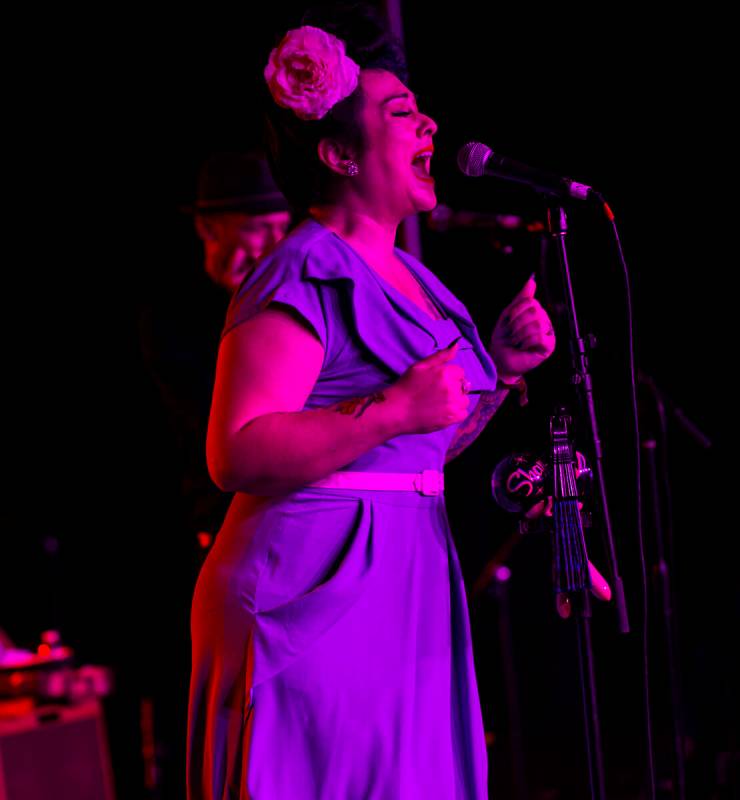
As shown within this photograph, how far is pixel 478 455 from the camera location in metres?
3.74

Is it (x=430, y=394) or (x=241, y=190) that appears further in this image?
(x=241, y=190)

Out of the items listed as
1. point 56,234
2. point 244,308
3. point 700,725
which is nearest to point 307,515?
point 244,308

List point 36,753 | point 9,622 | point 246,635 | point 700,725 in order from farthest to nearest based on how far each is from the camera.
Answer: point 9,622, point 700,725, point 36,753, point 246,635

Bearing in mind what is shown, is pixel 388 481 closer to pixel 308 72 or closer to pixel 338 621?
pixel 338 621

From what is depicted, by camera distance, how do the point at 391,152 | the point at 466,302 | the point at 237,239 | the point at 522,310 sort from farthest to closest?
the point at 466,302, the point at 237,239, the point at 522,310, the point at 391,152

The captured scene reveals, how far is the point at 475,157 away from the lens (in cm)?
168

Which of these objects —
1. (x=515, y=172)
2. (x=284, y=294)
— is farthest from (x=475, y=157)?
(x=284, y=294)

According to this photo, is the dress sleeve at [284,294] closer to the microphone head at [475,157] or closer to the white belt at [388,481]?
the white belt at [388,481]

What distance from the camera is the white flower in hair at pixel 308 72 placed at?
1661mm

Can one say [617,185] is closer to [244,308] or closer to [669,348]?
[669,348]

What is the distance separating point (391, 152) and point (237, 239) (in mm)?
1012

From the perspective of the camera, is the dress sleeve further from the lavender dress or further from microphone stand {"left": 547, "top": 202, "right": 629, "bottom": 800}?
microphone stand {"left": 547, "top": 202, "right": 629, "bottom": 800}

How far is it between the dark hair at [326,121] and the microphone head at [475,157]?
6.7 inches

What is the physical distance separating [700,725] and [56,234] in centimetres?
297
